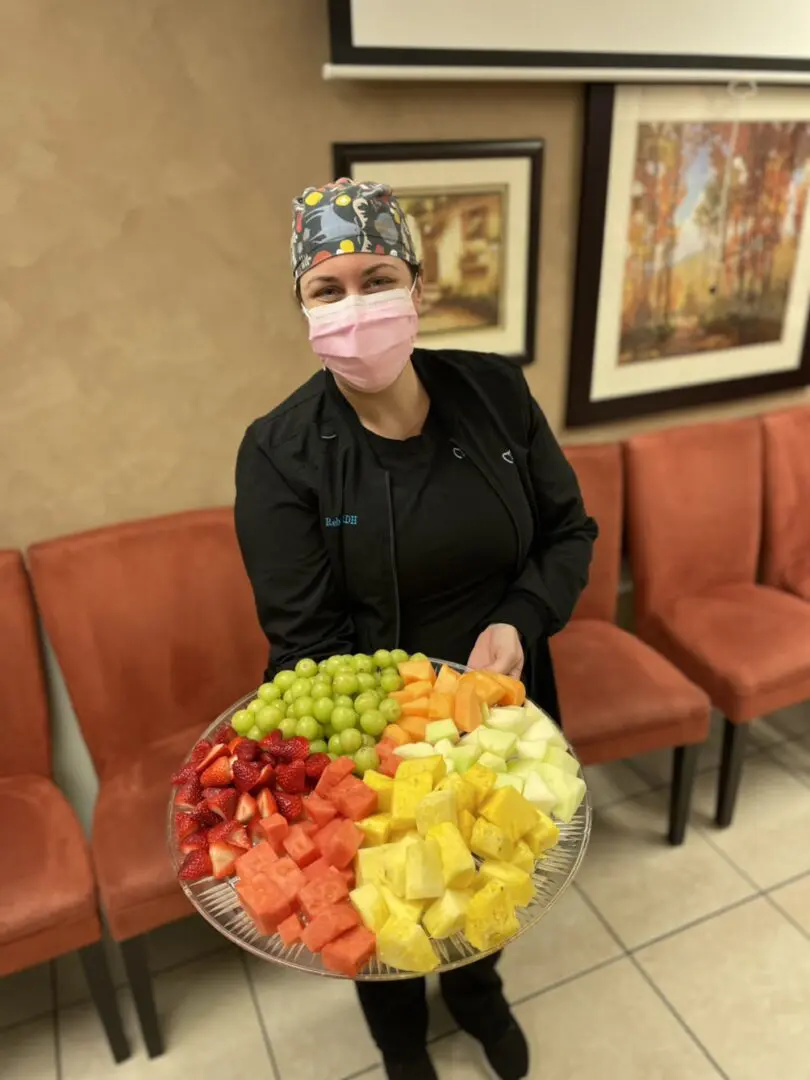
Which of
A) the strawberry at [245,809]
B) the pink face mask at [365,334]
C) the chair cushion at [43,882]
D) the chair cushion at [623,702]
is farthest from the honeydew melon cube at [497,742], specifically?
the chair cushion at [43,882]

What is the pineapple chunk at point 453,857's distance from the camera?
0.99 metres

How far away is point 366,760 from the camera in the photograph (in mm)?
1136

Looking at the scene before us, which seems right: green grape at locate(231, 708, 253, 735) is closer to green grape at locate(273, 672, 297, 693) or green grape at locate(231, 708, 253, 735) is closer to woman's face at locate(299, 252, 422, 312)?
green grape at locate(273, 672, 297, 693)

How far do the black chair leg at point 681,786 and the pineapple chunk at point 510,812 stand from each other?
1.13 m

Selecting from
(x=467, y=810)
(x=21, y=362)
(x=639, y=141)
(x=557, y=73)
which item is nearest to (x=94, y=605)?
(x=21, y=362)

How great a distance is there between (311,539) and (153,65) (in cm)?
107

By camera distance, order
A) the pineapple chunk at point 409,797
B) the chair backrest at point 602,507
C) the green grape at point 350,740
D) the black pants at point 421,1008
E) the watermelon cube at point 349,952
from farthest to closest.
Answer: the chair backrest at point 602,507
the black pants at point 421,1008
the green grape at point 350,740
the pineapple chunk at point 409,797
the watermelon cube at point 349,952

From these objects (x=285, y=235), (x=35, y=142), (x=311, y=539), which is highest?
(x=35, y=142)

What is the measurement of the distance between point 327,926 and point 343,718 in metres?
0.29

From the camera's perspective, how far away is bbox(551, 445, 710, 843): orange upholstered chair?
1918mm

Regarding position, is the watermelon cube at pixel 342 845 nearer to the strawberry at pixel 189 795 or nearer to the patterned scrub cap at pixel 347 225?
the strawberry at pixel 189 795

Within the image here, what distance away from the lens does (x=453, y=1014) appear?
1642mm

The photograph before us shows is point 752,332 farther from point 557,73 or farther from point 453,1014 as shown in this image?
point 453,1014

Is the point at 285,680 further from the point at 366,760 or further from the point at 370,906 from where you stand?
the point at 370,906
